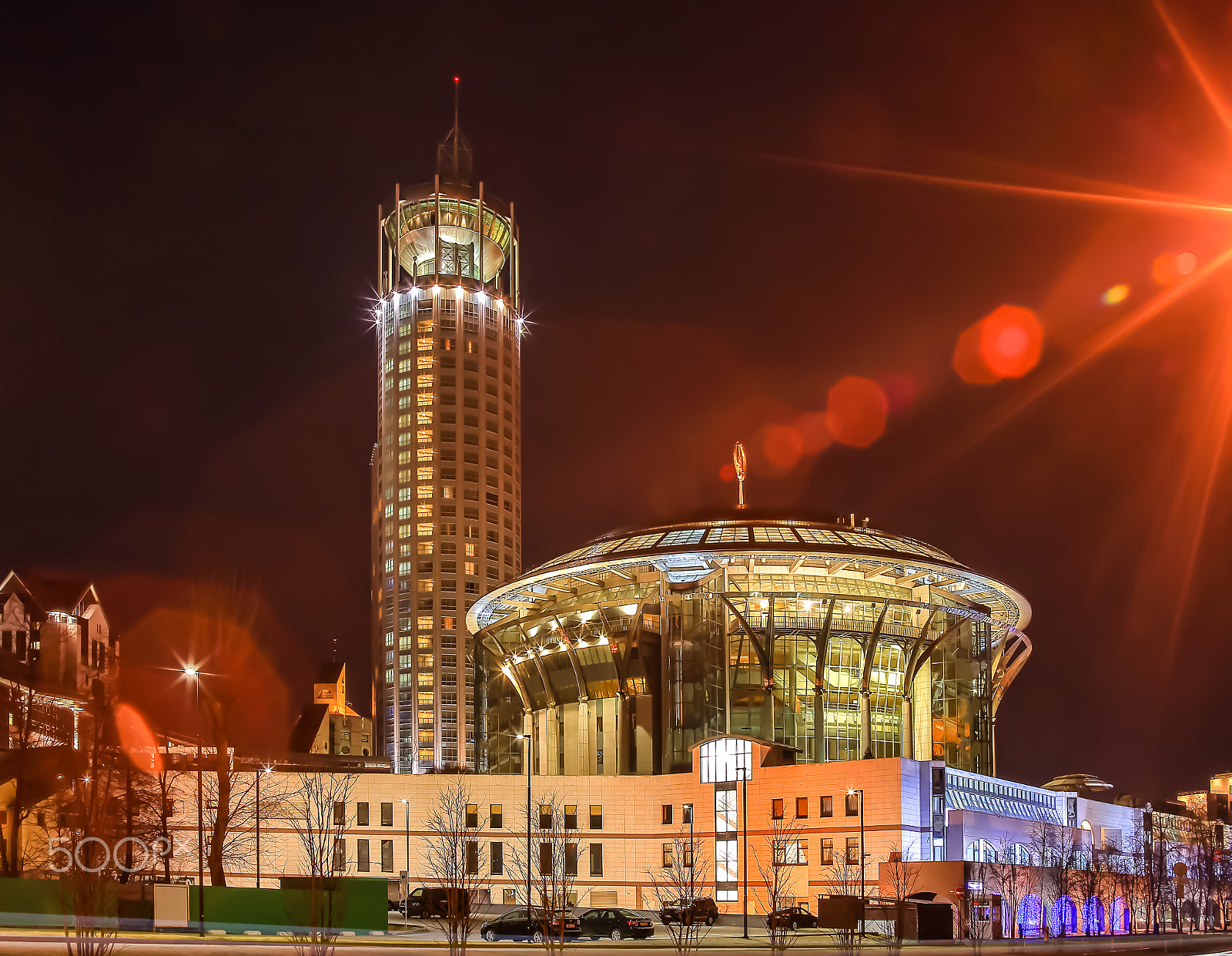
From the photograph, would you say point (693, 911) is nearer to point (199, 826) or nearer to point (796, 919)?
point (796, 919)

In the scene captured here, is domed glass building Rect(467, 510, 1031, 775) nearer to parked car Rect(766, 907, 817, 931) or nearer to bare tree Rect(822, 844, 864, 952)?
bare tree Rect(822, 844, 864, 952)

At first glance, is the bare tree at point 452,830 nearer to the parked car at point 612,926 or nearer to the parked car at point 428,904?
the parked car at point 428,904

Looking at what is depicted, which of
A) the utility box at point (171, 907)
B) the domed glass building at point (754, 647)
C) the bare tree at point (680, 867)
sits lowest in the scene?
the bare tree at point (680, 867)

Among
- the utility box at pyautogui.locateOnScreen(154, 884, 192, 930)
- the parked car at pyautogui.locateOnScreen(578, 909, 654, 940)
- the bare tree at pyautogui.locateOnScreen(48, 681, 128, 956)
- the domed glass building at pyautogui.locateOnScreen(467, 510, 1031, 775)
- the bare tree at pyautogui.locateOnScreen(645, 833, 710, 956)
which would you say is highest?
the domed glass building at pyautogui.locateOnScreen(467, 510, 1031, 775)

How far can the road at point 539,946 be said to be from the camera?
47438 millimetres

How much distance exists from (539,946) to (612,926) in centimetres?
979

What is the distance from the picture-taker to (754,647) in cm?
11281

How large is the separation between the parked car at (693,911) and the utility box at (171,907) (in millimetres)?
20563

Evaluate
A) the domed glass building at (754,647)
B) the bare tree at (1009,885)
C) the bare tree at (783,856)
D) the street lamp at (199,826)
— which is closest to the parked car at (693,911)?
the bare tree at (783,856)

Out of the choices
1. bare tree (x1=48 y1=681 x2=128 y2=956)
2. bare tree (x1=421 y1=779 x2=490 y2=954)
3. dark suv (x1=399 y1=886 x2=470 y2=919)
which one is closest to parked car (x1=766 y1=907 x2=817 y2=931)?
dark suv (x1=399 y1=886 x2=470 y2=919)

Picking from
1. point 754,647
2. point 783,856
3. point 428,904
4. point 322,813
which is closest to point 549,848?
point 322,813

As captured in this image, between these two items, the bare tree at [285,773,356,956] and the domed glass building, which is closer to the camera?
the bare tree at [285,773,356,956]

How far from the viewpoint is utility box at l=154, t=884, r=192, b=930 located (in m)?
57.0

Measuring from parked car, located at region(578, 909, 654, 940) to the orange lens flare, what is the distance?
126 feet
